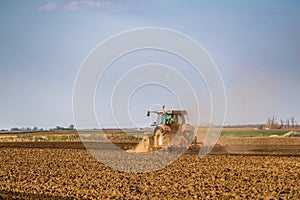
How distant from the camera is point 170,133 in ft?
87.1

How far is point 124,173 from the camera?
1839 centimetres

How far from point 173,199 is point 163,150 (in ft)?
46.0

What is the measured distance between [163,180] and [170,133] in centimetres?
1059

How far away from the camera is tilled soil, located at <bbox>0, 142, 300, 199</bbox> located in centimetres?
1329

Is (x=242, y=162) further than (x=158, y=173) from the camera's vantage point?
Yes

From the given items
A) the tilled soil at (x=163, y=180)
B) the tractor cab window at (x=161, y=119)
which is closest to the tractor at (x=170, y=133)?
the tractor cab window at (x=161, y=119)

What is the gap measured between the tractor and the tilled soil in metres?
3.76

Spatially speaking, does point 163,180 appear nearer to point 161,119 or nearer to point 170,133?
point 170,133

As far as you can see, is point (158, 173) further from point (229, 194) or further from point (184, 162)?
point (229, 194)

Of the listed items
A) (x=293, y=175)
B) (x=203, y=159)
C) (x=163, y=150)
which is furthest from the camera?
(x=163, y=150)

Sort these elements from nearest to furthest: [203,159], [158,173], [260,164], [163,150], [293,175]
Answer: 1. [293,175]
2. [158,173]
3. [260,164]
4. [203,159]
5. [163,150]

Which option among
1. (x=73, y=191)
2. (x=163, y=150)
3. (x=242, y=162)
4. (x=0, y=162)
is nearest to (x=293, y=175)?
(x=242, y=162)

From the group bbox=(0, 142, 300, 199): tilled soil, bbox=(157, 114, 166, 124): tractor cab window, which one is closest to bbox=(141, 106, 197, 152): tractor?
bbox=(157, 114, 166, 124): tractor cab window

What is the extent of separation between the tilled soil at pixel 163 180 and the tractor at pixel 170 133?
12.3 ft
